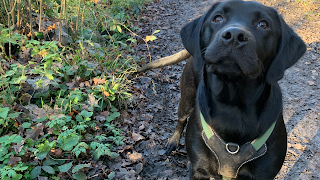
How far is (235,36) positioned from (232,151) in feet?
3.39

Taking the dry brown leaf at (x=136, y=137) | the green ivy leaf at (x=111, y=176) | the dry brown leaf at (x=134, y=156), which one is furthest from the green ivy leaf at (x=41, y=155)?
the dry brown leaf at (x=136, y=137)

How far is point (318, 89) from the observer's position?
514 cm

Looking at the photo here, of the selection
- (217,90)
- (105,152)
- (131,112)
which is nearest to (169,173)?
(105,152)

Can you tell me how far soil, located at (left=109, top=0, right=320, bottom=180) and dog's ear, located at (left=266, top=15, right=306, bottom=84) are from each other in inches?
67.7

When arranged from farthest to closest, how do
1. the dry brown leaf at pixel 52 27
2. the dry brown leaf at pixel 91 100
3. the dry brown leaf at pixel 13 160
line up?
the dry brown leaf at pixel 52 27 < the dry brown leaf at pixel 91 100 < the dry brown leaf at pixel 13 160

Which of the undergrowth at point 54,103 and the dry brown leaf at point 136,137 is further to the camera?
the dry brown leaf at point 136,137

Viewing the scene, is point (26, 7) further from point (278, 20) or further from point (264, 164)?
point (264, 164)

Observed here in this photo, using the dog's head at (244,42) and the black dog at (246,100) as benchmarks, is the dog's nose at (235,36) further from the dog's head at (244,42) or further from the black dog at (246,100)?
the black dog at (246,100)

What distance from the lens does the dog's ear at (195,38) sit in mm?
2500

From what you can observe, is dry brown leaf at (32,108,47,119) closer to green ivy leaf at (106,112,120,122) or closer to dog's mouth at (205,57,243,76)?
green ivy leaf at (106,112,120,122)

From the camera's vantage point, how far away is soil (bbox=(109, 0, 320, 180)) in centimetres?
336

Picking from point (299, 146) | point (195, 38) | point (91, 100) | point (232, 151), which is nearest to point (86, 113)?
point (91, 100)

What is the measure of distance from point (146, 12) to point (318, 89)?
230 inches

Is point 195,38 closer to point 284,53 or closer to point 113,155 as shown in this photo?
point 284,53
